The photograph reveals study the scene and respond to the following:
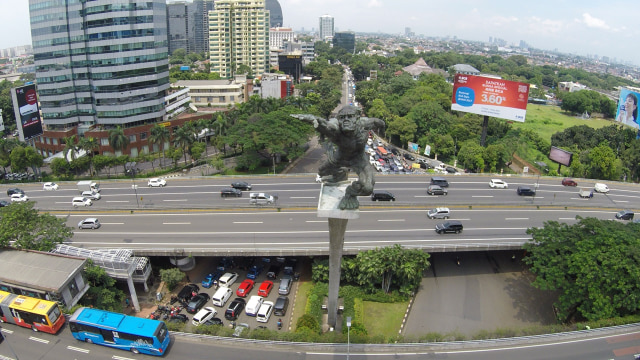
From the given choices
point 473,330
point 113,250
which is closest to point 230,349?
point 113,250

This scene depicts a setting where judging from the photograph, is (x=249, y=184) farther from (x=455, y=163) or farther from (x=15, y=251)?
(x=455, y=163)

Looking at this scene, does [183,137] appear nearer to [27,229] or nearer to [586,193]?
[27,229]

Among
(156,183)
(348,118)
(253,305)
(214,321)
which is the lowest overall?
(214,321)

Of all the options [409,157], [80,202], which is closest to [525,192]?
[409,157]

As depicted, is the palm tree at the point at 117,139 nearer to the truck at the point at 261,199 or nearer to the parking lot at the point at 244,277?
the truck at the point at 261,199

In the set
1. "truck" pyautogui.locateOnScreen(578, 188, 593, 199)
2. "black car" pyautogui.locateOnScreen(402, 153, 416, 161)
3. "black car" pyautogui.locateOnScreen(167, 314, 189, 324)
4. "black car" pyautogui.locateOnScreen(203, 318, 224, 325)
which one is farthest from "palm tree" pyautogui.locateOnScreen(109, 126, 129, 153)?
"truck" pyautogui.locateOnScreen(578, 188, 593, 199)

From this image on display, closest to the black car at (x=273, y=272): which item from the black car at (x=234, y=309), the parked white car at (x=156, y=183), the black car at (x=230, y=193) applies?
the black car at (x=234, y=309)
